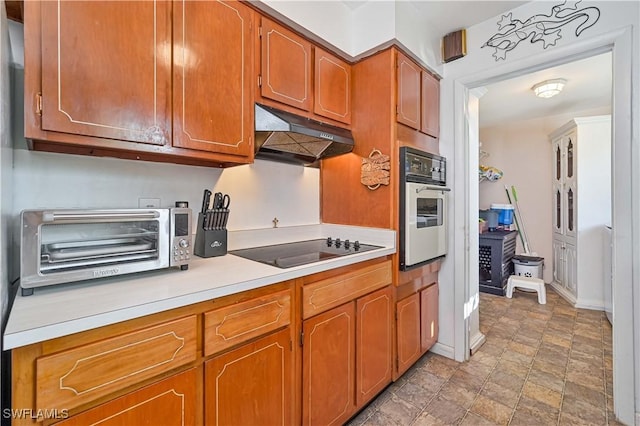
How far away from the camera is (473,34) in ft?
7.14

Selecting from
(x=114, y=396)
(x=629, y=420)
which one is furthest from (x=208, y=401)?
(x=629, y=420)

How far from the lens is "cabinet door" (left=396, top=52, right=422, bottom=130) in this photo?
1929 mm

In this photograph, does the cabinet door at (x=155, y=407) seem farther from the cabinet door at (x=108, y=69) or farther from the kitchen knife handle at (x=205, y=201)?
the cabinet door at (x=108, y=69)

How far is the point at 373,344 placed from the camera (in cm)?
171

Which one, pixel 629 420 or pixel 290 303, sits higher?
pixel 290 303

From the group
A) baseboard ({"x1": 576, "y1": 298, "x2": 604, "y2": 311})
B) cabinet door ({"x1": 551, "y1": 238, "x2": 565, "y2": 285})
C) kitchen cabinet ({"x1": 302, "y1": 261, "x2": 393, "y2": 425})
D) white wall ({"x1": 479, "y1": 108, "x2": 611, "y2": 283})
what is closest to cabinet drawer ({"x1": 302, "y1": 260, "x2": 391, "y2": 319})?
kitchen cabinet ({"x1": 302, "y1": 261, "x2": 393, "y2": 425})

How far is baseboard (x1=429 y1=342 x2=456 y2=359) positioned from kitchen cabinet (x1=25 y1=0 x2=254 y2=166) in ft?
6.99

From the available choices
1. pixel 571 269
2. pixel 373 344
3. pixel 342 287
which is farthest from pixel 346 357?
pixel 571 269

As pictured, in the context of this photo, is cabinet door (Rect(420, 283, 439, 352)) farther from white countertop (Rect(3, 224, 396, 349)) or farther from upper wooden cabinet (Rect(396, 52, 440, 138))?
upper wooden cabinet (Rect(396, 52, 440, 138))

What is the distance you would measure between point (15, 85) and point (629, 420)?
11.1 ft

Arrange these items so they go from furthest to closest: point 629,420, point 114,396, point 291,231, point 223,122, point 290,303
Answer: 1. point 291,231
2. point 629,420
3. point 223,122
4. point 290,303
5. point 114,396

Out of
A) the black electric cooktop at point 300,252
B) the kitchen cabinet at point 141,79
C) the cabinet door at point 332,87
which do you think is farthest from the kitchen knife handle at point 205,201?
the cabinet door at point 332,87

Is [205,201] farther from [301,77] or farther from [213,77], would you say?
[301,77]

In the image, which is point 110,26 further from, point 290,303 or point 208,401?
point 208,401
